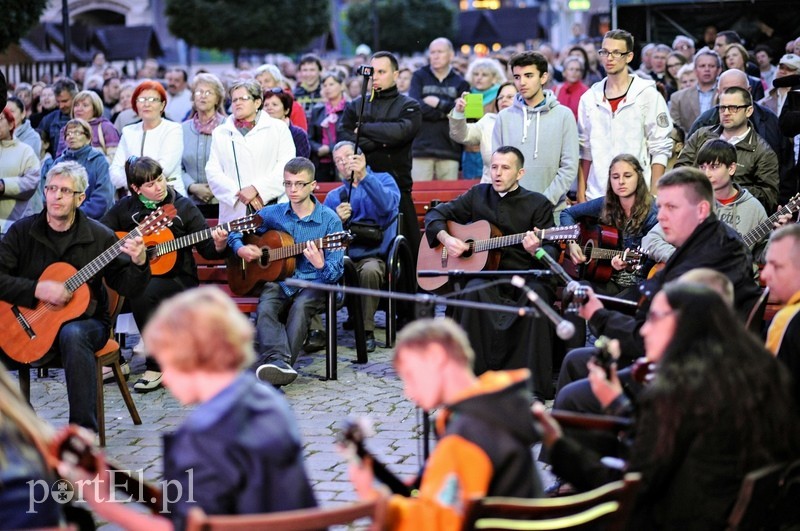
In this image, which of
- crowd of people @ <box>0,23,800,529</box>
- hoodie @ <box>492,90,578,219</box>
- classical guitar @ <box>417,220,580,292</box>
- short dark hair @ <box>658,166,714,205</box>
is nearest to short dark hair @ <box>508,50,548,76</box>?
crowd of people @ <box>0,23,800,529</box>

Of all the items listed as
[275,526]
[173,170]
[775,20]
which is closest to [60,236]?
[173,170]

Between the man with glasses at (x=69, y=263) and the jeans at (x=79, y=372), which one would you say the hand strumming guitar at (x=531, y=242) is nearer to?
the man with glasses at (x=69, y=263)

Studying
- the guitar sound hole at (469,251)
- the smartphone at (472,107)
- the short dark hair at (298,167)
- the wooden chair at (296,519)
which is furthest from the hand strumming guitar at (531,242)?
the wooden chair at (296,519)

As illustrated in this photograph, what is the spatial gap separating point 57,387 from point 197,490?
561 centimetres

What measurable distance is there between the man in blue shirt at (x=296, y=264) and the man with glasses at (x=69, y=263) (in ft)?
4.70

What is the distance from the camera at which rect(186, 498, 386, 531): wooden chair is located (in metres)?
3.52

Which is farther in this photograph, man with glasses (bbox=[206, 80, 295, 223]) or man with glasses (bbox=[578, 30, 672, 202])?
man with glasses (bbox=[206, 80, 295, 223])

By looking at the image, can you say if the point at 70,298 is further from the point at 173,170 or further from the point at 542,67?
the point at 542,67

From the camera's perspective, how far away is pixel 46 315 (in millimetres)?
7625

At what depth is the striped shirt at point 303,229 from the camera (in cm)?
920

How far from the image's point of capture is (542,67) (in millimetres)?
10000

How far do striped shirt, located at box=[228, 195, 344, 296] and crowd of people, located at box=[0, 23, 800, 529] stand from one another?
17 millimetres

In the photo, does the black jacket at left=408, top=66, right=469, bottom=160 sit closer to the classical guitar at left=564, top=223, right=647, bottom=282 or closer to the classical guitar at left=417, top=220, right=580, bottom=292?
the classical guitar at left=417, top=220, right=580, bottom=292

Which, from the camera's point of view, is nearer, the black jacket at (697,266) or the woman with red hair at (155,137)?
the black jacket at (697,266)
